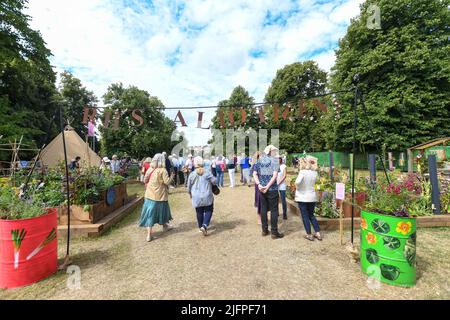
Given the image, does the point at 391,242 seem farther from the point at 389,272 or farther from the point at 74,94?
the point at 74,94

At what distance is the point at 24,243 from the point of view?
2.99 meters

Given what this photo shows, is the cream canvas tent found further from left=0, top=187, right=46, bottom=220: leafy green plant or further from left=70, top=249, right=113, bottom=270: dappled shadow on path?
left=0, top=187, right=46, bottom=220: leafy green plant

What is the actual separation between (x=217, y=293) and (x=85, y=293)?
1.65 meters

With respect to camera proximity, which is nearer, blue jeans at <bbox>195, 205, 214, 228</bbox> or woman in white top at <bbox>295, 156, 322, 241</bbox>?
woman in white top at <bbox>295, 156, 322, 241</bbox>

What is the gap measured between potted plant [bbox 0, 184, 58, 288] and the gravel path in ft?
0.58

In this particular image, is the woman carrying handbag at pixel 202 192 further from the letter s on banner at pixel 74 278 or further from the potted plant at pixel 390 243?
the potted plant at pixel 390 243

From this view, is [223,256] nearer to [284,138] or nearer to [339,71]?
→ [339,71]

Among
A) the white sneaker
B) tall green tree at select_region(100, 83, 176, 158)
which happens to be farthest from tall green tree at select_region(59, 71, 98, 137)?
the white sneaker

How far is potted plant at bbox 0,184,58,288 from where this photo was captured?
9.68ft

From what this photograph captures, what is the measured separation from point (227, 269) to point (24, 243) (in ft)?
9.01

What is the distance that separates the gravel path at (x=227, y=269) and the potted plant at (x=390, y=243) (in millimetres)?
182

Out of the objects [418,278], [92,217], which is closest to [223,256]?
[418,278]

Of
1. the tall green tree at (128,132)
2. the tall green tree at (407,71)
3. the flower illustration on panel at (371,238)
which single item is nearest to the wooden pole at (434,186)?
the flower illustration on panel at (371,238)
